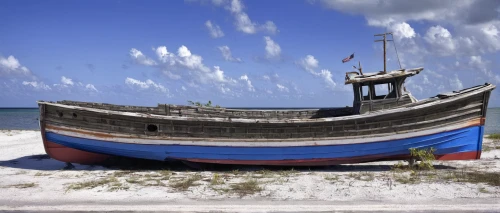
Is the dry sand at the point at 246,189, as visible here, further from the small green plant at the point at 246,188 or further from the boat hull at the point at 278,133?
the boat hull at the point at 278,133

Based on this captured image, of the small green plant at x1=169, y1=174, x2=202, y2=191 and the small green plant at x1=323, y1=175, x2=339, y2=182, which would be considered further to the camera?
the small green plant at x1=323, y1=175, x2=339, y2=182

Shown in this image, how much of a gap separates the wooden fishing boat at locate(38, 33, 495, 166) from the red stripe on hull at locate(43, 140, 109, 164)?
0.21ft

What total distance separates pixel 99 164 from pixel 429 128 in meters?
11.4

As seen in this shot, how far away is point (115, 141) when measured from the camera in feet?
41.3

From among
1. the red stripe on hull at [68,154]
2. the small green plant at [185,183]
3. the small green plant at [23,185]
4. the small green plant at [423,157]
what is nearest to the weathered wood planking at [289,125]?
the small green plant at [423,157]

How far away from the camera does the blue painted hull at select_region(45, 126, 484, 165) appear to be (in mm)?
12562

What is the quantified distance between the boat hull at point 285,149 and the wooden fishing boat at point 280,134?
33 millimetres

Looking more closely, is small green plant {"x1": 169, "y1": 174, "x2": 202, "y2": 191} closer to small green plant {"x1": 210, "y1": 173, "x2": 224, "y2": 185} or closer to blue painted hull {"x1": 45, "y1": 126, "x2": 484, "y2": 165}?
small green plant {"x1": 210, "y1": 173, "x2": 224, "y2": 185}

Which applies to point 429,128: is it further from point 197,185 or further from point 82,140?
point 82,140

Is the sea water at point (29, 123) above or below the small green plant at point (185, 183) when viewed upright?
above

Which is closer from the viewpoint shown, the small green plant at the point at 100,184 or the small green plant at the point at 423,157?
the small green plant at the point at 100,184

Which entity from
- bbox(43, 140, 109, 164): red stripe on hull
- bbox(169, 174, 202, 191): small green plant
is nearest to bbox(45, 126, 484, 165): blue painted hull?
bbox(43, 140, 109, 164): red stripe on hull

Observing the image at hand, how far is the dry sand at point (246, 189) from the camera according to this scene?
8695 millimetres

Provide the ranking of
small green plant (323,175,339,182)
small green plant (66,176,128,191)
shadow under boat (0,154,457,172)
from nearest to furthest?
1. small green plant (66,176,128,191)
2. small green plant (323,175,339,182)
3. shadow under boat (0,154,457,172)
